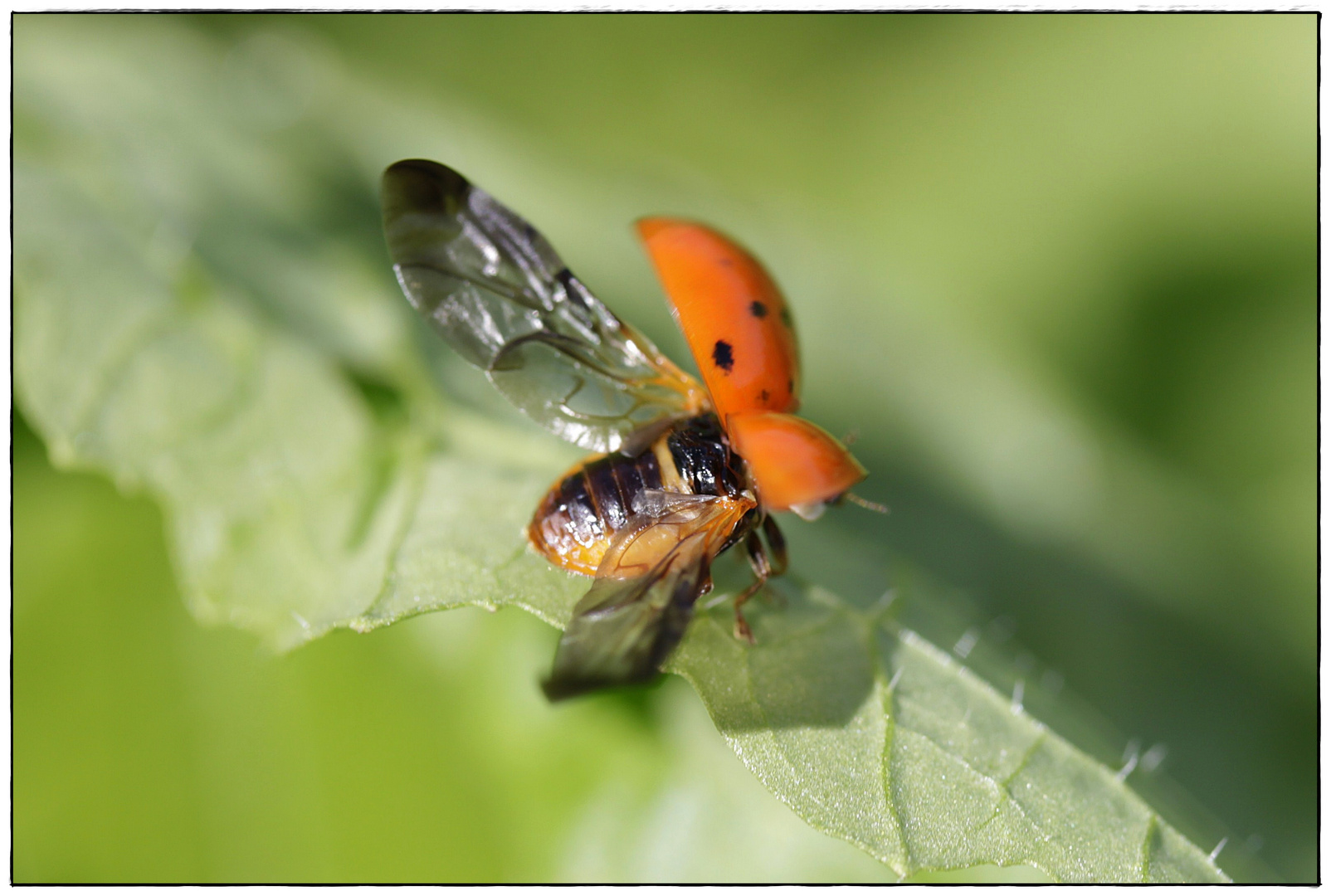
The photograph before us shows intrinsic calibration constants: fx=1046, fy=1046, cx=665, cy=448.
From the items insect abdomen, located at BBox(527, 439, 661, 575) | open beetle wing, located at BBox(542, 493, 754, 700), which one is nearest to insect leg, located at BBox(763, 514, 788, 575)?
open beetle wing, located at BBox(542, 493, 754, 700)

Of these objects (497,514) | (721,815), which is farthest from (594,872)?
(497,514)

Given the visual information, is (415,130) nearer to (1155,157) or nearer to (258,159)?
(258,159)

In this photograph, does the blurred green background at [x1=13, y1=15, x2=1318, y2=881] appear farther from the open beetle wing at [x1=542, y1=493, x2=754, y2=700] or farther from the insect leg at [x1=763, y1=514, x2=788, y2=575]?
the open beetle wing at [x1=542, y1=493, x2=754, y2=700]

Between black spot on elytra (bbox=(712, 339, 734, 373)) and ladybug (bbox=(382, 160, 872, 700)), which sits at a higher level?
black spot on elytra (bbox=(712, 339, 734, 373))

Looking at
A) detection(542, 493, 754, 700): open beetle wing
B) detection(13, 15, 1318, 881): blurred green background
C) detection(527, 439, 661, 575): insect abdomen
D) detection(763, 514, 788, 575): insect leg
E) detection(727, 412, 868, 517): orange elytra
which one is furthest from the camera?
detection(13, 15, 1318, 881): blurred green background

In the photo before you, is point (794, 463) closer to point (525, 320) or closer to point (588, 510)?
point (588, 510)

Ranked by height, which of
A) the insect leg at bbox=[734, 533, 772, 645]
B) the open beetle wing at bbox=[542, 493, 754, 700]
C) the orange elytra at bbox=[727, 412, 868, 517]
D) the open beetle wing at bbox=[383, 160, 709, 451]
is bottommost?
the insect leg at bbox=[734, 533, 772, 645]

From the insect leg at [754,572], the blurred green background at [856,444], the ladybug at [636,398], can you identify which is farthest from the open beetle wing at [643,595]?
the blurred green background at [856,444]
